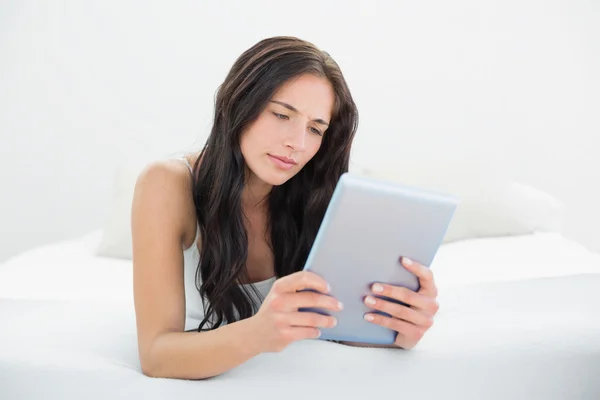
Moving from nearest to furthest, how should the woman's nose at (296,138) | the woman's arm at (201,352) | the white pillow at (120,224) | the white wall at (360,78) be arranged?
the woman's arm at (201,352) < the woman's nose at (296,138) < the white pillow at (120,224) < the white wall at (360,78)

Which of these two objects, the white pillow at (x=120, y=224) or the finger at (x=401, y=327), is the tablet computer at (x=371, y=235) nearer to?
the finger at (x=401, y=327)

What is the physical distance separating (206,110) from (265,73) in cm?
190

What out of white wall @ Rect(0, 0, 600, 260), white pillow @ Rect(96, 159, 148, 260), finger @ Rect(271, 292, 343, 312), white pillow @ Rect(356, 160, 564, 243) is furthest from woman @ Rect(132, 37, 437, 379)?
white wall @ Rect(0, 0, 600, 260)

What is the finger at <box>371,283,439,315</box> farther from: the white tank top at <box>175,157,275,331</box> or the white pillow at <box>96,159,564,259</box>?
the white pillow at <box>96,159,564,259</box>

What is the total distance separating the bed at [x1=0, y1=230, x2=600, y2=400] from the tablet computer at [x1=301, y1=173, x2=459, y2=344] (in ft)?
0.39

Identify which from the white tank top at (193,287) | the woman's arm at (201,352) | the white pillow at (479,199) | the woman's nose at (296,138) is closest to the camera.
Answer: the woman's arm at (201,352)

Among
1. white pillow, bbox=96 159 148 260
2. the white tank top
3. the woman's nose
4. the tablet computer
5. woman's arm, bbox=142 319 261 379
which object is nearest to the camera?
the tablet computer

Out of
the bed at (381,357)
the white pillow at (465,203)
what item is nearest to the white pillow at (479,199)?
the white pillow at (465,203)

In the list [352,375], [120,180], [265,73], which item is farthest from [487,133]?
[352,375]

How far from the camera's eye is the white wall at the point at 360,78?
3.25 meters

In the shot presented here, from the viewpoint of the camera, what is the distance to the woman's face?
4.64ft

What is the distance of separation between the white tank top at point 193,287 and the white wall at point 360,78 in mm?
1698

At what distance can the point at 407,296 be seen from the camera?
46.3 inches

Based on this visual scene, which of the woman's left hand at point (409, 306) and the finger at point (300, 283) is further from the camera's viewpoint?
the woman's left hand at point (409, 306)
